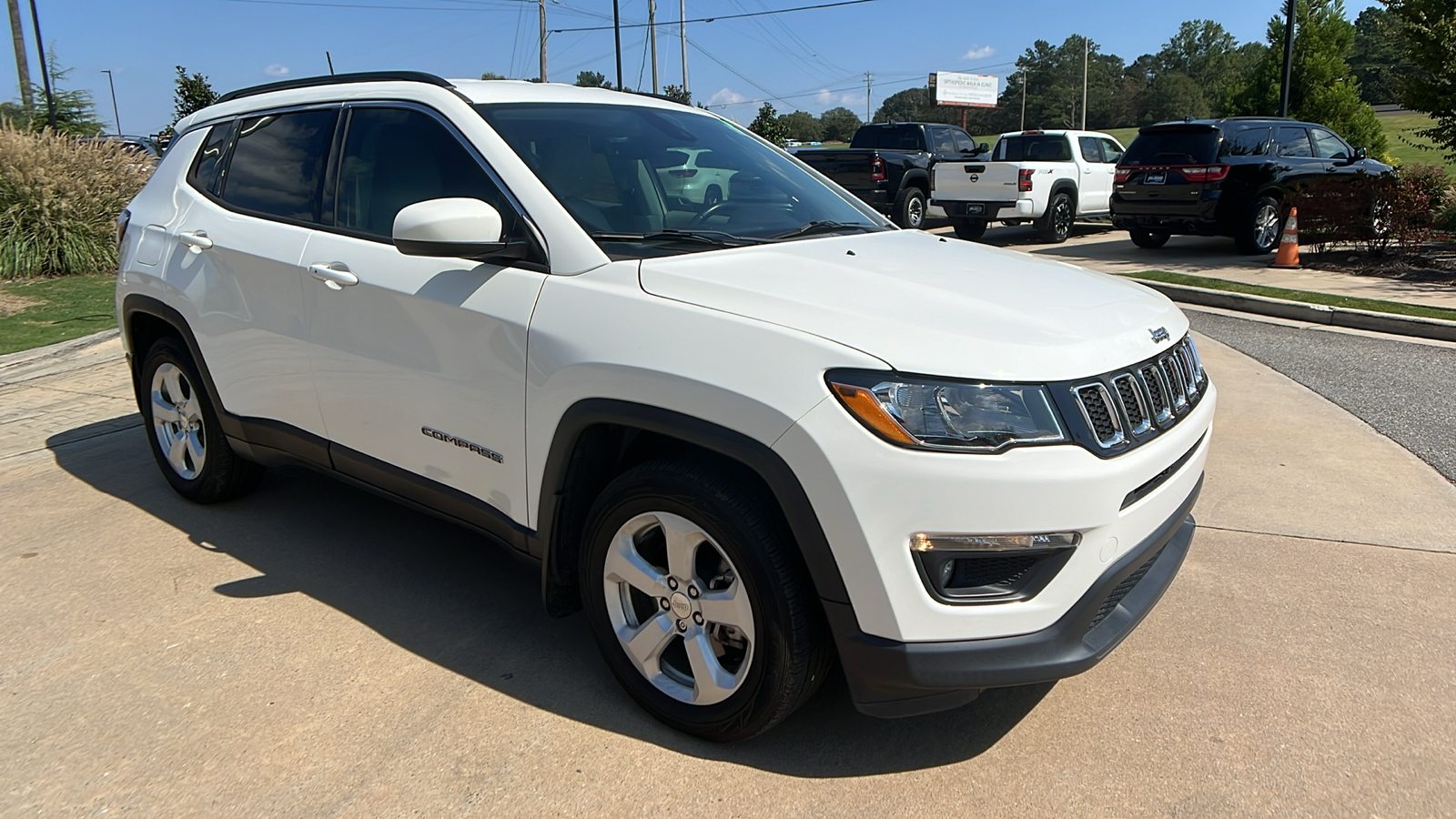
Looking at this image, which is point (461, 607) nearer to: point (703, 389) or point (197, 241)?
point (703, 389)

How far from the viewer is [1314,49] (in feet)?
74.0

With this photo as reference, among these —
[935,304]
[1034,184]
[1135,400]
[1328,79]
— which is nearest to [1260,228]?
[1034,184]

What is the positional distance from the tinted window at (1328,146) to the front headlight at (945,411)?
46.6ft

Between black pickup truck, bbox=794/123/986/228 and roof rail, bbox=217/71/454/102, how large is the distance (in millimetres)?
13092

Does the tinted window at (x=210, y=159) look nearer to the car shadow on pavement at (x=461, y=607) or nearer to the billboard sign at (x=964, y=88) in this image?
the car shadow on pavement at (x=461, y=607)

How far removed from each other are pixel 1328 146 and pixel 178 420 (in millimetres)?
14973

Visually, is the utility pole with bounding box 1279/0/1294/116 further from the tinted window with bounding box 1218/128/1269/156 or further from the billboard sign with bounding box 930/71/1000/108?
the billboard sign with bounding box 930/71/1000/108

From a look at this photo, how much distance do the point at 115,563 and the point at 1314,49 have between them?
83.6ft

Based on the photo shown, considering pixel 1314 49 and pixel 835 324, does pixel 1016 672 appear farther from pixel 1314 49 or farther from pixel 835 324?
pixel 1314 49

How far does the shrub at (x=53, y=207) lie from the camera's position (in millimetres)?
11688

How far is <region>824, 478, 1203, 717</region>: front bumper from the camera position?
239 cm

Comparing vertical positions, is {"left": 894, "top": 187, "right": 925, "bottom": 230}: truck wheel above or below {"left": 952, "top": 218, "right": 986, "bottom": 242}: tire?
above

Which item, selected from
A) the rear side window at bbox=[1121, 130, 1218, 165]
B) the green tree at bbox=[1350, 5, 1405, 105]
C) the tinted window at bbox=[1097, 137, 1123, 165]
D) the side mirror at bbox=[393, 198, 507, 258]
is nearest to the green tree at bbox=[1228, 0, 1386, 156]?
the tinted window at bbox=[1097, 137, 1123, 165]

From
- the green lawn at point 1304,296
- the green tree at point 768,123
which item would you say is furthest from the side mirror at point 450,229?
the green tree at point 768,123
